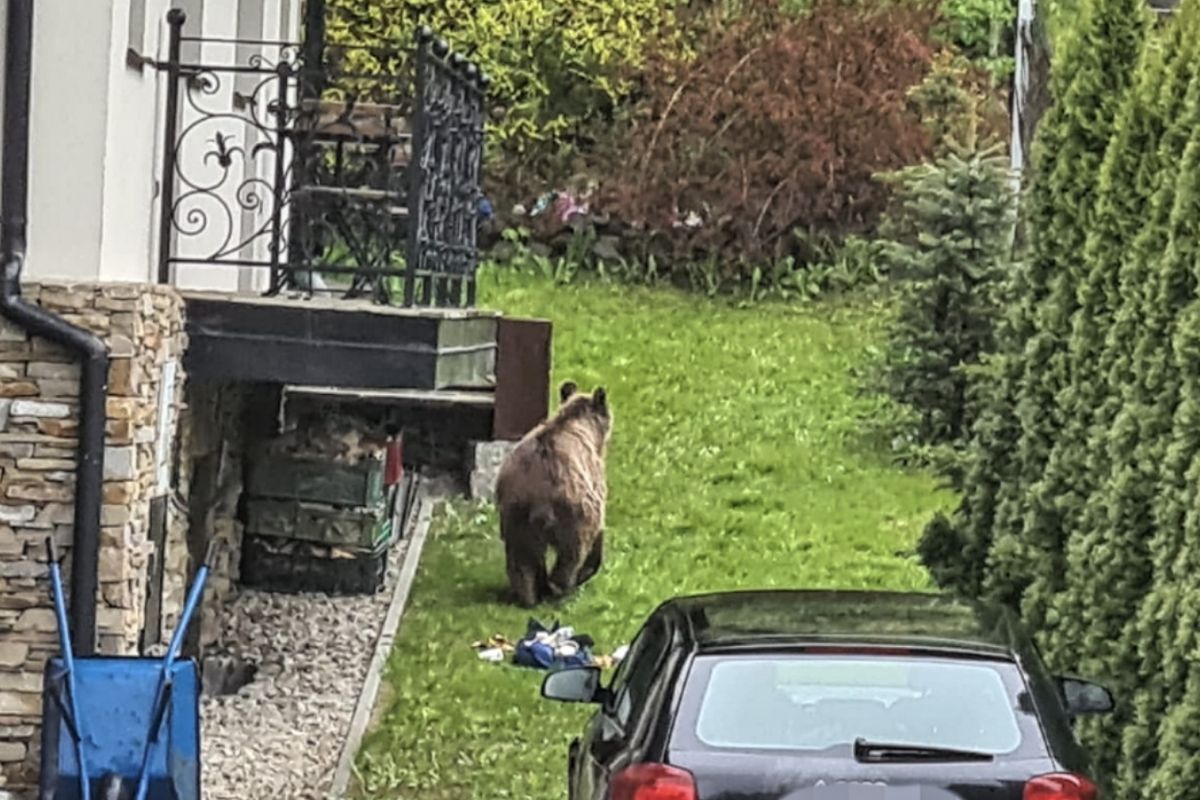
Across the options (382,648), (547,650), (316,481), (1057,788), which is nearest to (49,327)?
(1057,788)

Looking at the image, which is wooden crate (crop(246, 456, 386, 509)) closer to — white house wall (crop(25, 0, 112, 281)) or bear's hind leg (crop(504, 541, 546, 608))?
bear's hind leg (crop(504, 541, 546, 608))

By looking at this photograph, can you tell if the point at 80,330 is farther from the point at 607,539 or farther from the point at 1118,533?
the point at 607,539

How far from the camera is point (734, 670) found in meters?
5.95

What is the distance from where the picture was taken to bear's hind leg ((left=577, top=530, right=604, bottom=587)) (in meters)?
13.9

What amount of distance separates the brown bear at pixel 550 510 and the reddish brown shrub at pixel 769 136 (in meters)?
10.4

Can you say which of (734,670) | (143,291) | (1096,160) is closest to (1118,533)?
(1096,160)

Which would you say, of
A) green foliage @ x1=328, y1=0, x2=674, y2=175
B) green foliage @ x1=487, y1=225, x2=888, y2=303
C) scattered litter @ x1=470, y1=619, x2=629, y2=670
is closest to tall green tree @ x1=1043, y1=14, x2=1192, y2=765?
scattered litter @ x1=470, y1=619, x2=629, y2=670

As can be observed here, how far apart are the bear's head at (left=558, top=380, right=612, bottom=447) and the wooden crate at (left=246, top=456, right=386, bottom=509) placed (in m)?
1.29

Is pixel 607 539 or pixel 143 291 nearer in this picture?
pixel 143 291

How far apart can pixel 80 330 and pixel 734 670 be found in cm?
359

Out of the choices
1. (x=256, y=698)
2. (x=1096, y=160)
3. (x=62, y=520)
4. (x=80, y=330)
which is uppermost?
(x=1096, y=160)

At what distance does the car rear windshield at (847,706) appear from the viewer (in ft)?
19.0

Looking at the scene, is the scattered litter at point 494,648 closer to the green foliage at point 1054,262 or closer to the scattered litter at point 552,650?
the scattered litter at point 552,650

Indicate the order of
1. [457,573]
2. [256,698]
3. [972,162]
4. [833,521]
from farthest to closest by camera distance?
[972,162] → [833,521] → [457,573] → [256,698]
